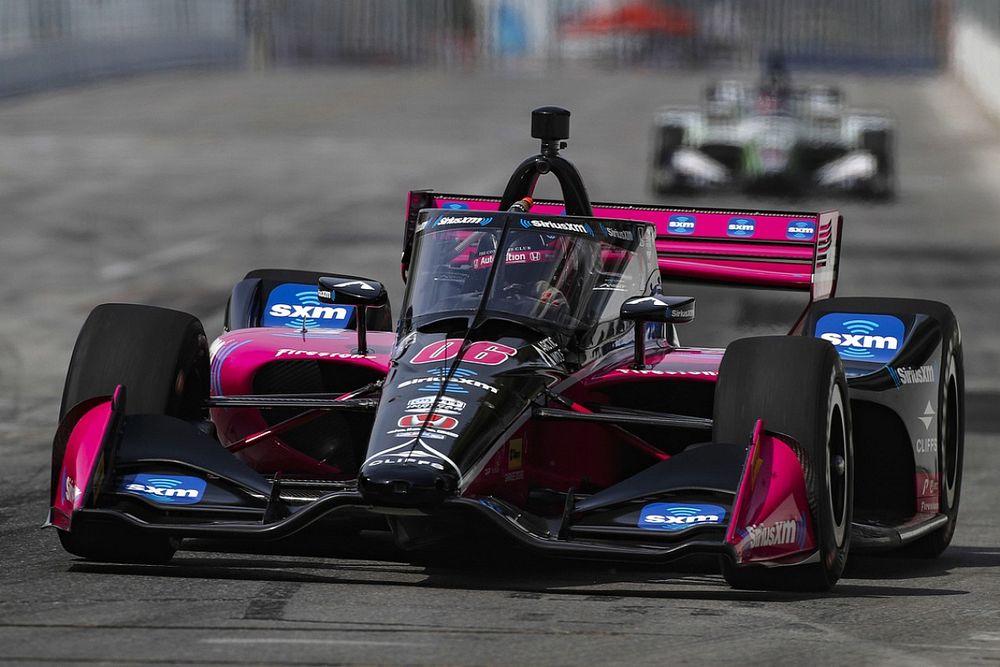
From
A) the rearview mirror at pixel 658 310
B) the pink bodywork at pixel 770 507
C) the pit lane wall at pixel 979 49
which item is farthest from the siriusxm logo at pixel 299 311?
the pit lane wall at pixel 979 49

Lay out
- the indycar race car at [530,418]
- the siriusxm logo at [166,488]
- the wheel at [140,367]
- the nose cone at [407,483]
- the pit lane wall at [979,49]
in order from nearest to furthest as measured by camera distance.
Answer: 1. the nose cone at [407,483]
2. the indycar race car at [530,418]
3. the siriusxm logo at [166,488]
4. the wheel at [140,367]
5. the pit lane wall at [979,49]

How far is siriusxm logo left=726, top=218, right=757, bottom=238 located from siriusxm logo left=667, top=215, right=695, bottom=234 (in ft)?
0.64

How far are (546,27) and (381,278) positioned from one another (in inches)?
2840

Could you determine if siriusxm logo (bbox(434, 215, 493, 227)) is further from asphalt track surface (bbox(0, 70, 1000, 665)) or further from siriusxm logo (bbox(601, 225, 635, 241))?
asphalt track surface (bbox(0, 70, 1000, 665))

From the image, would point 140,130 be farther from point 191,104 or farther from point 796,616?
point 796,616

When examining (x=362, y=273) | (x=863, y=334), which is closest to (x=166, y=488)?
(x=863, y=334)

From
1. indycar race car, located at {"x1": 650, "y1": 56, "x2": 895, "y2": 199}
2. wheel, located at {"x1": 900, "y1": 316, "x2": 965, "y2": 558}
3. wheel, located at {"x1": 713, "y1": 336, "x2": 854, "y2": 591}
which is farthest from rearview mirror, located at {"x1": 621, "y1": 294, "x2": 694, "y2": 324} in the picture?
indycar race car, located at {"x1": 650, "y1": 56, "x2": 895, "y2": 199}

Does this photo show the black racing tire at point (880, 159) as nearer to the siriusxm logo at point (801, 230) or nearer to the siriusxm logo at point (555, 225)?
the siriusxm logo at point (801, 230)

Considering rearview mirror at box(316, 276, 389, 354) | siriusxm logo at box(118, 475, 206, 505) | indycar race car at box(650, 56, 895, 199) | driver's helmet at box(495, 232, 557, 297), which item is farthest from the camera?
indycar race car at box(650, 56, 895, 199)

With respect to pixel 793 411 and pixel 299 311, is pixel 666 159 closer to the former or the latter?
pixel 299 311

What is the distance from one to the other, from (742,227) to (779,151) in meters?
17.5

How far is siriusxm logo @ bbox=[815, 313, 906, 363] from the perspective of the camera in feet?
28.3

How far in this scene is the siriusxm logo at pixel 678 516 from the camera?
22.8 feet

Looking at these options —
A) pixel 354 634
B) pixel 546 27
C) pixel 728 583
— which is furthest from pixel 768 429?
pixel 546 27
